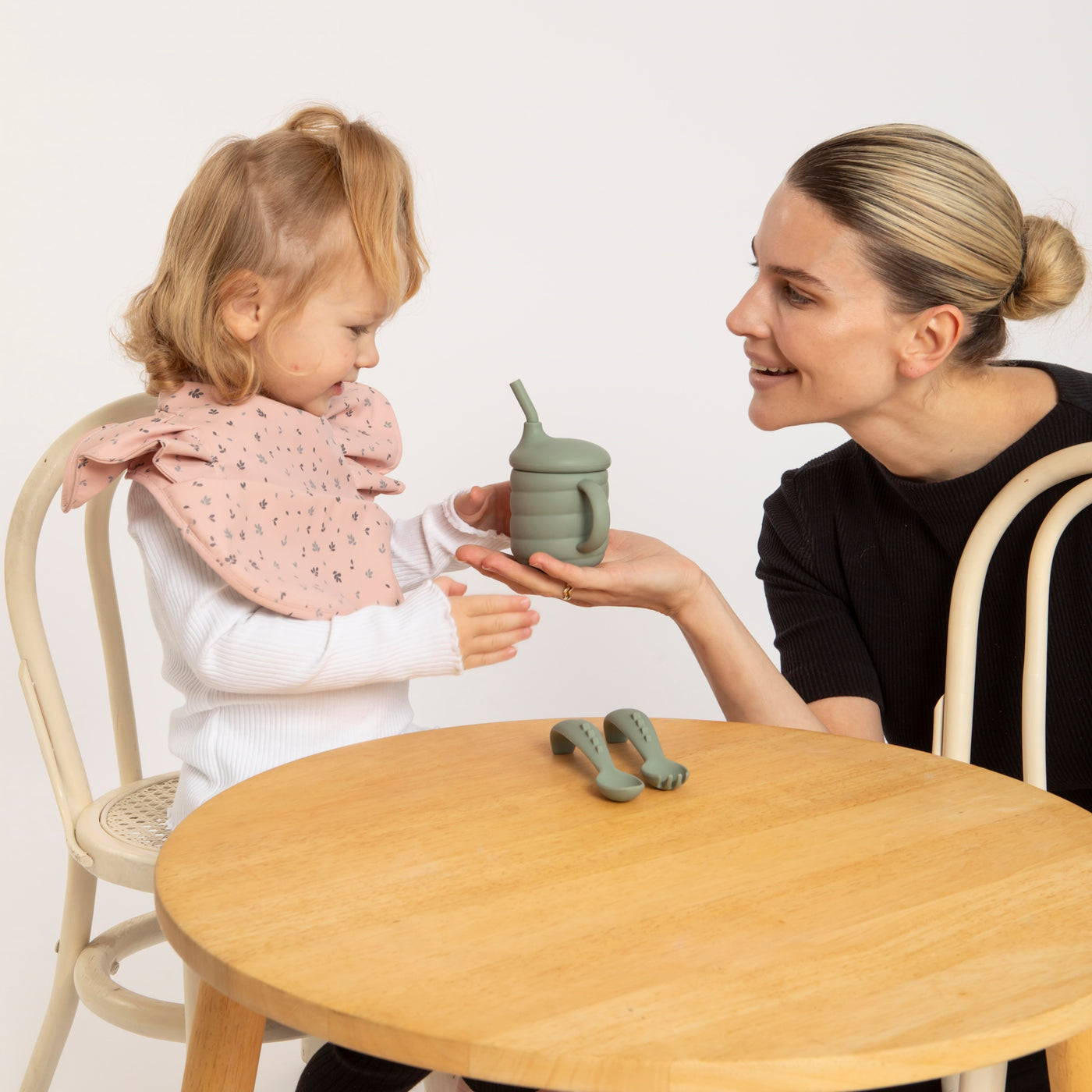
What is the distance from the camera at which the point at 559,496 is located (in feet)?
3.93

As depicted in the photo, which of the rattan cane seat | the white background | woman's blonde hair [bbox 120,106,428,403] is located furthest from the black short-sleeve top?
the white background

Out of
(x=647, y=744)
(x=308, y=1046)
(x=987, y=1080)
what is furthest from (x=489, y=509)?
(x=987, y=1080)

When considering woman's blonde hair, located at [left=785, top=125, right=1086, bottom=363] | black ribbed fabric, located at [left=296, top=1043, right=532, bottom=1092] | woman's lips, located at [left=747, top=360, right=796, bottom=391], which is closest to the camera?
black ribbed fabric, located at [left=296, top=1043, right=532, bottom=1092]

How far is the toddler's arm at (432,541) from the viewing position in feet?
5.18

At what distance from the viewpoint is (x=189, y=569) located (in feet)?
4.12

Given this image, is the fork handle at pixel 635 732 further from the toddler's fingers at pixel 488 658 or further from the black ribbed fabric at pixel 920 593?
the black ribbed fabric at pixel 920 593

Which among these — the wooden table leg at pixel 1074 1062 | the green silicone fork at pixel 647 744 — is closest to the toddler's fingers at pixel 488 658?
the green silicone fork at pixel 647 744

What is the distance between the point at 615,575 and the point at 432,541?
38cm

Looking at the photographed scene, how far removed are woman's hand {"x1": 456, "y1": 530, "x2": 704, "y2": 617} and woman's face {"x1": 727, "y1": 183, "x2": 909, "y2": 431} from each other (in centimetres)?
23

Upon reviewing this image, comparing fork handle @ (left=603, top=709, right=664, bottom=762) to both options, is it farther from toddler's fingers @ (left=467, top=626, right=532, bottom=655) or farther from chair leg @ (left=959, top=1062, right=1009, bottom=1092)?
chair leg @ (left=959, top=1062, right=1009, bottom=1092)

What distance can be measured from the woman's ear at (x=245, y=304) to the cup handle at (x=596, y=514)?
0.42 meters

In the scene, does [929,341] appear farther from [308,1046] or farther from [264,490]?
[308,1046]

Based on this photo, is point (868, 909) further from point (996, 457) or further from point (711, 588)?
point (996, 457)

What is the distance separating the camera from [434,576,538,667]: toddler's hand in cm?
123
